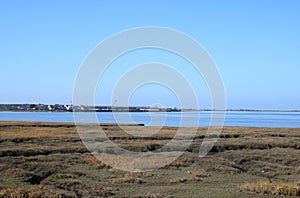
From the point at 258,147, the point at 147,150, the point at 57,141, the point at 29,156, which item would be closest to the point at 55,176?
the point at 29,156

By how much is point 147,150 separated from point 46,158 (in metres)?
12.1

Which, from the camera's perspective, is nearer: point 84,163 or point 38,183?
point 38,183

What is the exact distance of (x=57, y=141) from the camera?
156 feet

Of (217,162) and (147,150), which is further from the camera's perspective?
(147,150)

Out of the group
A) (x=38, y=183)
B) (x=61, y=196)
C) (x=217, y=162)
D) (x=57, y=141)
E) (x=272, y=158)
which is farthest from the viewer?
(x=57, y=141)

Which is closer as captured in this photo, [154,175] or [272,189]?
[272,189]

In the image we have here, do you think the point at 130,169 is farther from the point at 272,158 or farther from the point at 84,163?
the point at 272,158

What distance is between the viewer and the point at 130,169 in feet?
101

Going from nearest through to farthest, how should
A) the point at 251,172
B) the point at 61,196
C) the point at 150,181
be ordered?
the point at 61,196 → the point at 150,181 → the point at 251,172

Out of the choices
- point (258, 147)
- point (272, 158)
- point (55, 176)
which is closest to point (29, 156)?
point (55, 176)

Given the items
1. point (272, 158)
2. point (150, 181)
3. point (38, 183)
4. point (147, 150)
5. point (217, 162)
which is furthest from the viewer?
point (147, 150)

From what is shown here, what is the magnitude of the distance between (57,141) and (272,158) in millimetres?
21982

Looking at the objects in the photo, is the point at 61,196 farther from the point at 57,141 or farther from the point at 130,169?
the point at 57,141

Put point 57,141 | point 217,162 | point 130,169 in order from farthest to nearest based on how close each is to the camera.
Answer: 1. point 57,141
2. point 217,162
3. point 130,169
